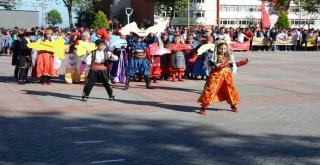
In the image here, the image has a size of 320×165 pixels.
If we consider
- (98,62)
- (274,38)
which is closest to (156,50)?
(98,62)

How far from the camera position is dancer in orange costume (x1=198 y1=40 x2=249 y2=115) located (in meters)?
9.92

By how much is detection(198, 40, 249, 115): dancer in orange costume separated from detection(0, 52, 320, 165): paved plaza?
12.9 inches

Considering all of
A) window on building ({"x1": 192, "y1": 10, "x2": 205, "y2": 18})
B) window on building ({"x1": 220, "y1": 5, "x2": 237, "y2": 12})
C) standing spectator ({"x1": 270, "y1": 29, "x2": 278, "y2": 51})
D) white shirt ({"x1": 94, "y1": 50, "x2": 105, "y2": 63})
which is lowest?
white shirt ({"x1": 94, "y1": 50, "x2": 105, "y2": 63})

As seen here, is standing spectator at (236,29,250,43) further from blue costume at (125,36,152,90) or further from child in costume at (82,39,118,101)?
child in costume at (82,39,118,101)

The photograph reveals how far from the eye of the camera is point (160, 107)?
10.8 m

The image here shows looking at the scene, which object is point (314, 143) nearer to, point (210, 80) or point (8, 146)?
point (210, 80)

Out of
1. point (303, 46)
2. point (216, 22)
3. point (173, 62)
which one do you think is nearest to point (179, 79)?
point (173, 62)

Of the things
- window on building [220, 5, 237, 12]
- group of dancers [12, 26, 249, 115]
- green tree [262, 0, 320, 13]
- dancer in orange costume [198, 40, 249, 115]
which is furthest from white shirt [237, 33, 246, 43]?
window on building [220, 5, 237, 12]

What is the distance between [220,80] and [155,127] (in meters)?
2.00

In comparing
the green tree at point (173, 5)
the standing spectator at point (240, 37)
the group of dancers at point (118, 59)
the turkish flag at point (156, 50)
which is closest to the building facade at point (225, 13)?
the green tree at point (173, 5)

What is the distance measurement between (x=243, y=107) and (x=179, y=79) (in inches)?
209

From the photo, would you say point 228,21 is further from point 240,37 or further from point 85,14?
point 240,37

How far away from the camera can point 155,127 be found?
8641 mm

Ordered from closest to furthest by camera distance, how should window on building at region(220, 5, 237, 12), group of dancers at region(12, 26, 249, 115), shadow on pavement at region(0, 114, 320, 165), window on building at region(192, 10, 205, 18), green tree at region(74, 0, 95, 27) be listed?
shadow on pavement at region(0, 114, 320, 165) → group of dancers at region(12, 26, 249, 115) → green tree at region(74, 0, 95, 27) → window on building at region(192, 10, 205, 18) → window on building at region(220, 5, 237, 12)
